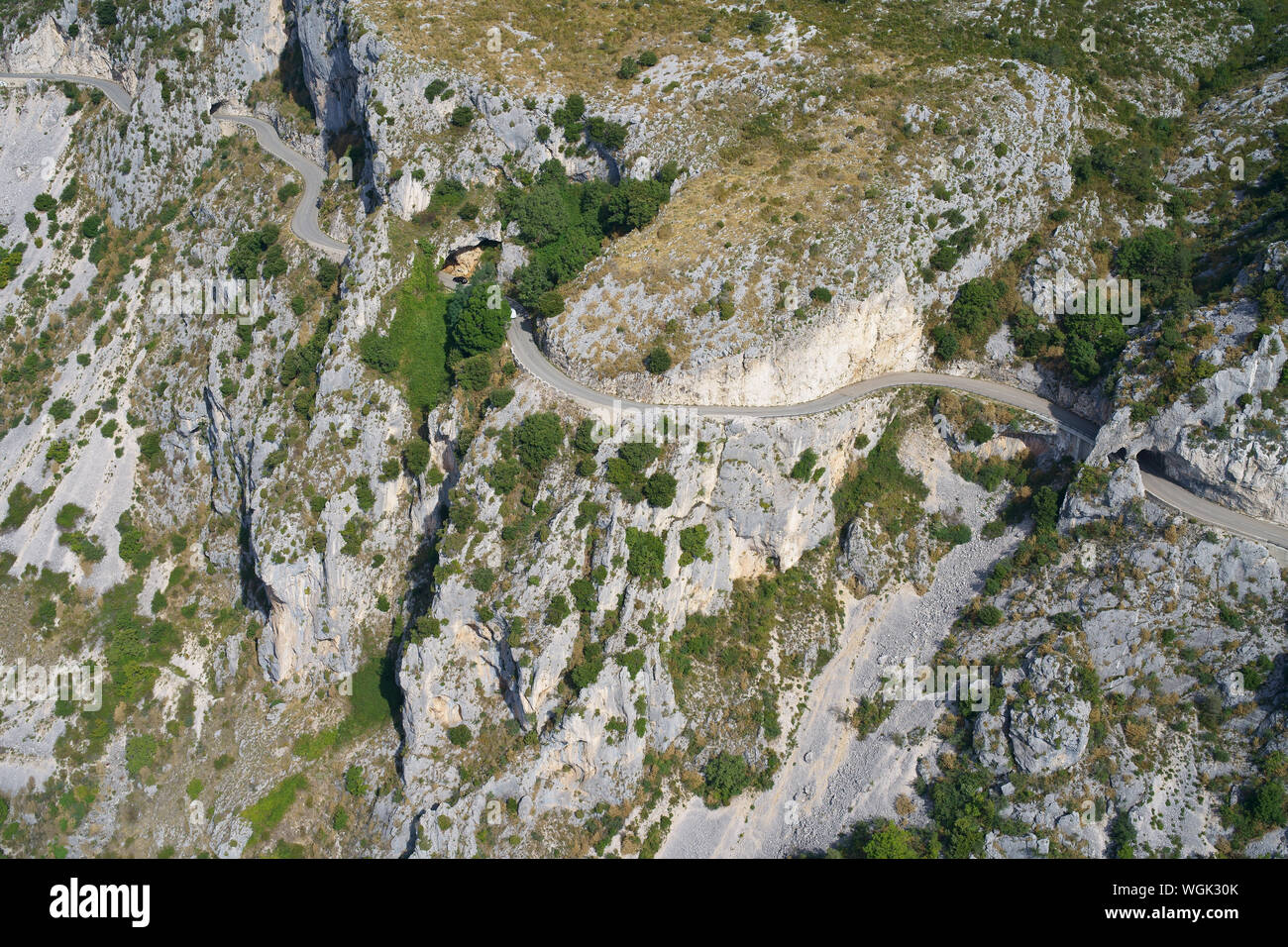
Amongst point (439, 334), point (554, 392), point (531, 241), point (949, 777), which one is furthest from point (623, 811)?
point (531, 241)

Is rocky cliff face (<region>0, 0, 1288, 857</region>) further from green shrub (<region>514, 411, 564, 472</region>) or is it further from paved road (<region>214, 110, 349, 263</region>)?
paved road (<region>214, 110, 349, 263</region>)

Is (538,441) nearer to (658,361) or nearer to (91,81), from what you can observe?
(658,361)

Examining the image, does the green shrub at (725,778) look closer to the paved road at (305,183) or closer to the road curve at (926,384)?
the road curve at (926,384)

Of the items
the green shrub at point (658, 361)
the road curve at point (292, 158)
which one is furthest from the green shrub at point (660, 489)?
the road curve at point (292, 158)

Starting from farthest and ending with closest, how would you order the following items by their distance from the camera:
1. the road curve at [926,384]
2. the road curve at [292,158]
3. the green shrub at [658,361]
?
the road curve at [292,158], the green shrub at [658,361], the road curve at [926,384]

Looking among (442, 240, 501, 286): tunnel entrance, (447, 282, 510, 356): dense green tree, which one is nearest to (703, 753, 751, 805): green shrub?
(447, 282, 510, 356): dense green tree

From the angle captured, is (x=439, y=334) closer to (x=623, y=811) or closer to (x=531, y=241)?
(x=531, y=241)

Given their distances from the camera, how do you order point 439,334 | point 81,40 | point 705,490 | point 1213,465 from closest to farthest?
point 1213,465 → point 705,490 → point 439,334 → point 81,40
